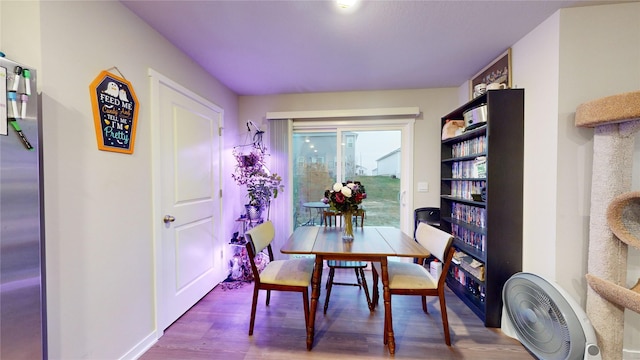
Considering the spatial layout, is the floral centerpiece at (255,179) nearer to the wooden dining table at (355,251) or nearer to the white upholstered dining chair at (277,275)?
the white upholstered dining chair at (277,275)

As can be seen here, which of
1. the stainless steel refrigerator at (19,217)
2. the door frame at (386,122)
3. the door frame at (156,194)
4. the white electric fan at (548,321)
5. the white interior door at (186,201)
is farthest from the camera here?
the door frame at (386,122)

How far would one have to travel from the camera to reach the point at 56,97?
1.20m

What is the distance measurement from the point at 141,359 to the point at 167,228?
910 millimetres

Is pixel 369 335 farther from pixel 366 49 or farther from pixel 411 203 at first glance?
pixel 366 49

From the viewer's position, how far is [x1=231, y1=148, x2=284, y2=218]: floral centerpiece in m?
2.82

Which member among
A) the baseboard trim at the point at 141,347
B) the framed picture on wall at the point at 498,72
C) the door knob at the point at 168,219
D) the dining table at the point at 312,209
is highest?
the framed picture on wall at the point at 498,72

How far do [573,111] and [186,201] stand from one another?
308 cm

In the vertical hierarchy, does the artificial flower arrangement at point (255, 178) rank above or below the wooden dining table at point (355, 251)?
above

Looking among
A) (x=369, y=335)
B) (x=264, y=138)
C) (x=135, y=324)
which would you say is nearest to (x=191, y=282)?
(x=135, y=324)

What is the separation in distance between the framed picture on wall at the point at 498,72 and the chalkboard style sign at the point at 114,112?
118 inches

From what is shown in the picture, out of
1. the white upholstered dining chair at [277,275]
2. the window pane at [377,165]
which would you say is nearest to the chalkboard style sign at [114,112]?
the white upholstered dining chair at [277,275]

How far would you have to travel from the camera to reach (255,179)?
282cm

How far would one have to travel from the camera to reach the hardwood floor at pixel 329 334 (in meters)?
1.71

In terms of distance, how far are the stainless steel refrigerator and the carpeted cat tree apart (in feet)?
9.54
